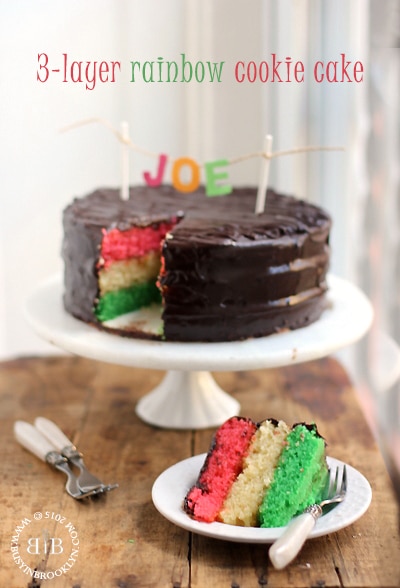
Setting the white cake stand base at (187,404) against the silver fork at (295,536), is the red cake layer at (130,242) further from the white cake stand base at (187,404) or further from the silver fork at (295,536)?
the silver fork at (295,536)

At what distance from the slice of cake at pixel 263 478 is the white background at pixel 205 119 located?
3.36 ft

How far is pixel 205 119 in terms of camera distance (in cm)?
307

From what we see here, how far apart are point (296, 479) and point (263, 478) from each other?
2.7 inches

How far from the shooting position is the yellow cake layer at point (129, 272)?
7.09ft

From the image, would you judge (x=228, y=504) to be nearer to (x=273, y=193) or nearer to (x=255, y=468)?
(x=255, y=468)

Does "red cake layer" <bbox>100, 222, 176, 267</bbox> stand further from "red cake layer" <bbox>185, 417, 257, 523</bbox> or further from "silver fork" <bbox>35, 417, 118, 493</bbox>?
"red cake layer" <bbox>185, 417, 257, 523</bbox>

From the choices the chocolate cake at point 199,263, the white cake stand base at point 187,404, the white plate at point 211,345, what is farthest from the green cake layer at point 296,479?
the white cake stand base at point 187,404

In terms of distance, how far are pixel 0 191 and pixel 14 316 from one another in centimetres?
51

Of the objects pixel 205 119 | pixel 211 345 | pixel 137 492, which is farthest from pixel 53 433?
pixel 205 119

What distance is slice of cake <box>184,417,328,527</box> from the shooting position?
5.15 feet

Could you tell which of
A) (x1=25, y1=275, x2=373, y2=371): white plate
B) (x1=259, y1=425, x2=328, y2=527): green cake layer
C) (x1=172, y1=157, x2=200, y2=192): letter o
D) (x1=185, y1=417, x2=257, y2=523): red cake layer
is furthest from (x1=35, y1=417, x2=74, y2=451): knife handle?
(x1=172, y1=157, x2=200, y2=192): letter o

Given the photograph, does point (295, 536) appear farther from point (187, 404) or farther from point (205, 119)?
point (205, 119)

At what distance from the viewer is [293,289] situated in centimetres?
208

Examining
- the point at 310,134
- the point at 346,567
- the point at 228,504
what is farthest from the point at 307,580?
the point at 310,134
